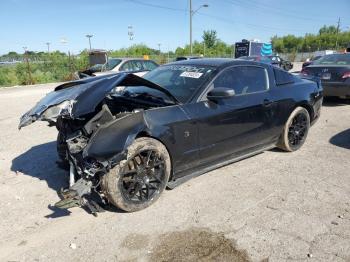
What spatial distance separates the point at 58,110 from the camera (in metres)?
3.61

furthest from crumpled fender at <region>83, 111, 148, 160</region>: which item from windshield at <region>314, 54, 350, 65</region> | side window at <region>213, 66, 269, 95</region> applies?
windshield at <region>314, 54, 350, 65</region>

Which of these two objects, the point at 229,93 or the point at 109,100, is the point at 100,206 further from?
the point at 229,93

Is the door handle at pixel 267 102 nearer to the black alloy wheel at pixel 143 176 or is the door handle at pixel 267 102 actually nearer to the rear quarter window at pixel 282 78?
the rear quarter window at pixel 282 78

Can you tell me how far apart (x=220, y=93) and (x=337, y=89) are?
6.54 metres

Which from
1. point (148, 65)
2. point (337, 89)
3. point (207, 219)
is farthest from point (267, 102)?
point (148, 65)

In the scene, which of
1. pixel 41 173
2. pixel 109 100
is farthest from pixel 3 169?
pixel 109 100

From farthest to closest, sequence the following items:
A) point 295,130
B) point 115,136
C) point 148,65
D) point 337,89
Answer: point 148,65
point 337,89
point 295,130
point 115,136

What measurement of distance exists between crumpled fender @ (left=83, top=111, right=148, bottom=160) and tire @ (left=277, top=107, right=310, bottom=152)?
273 cm

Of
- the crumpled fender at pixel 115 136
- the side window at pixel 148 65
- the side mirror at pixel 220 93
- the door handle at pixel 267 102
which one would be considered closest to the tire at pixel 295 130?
the door handle at pixel 267 102

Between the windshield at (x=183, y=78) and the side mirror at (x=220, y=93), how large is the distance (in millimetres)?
210

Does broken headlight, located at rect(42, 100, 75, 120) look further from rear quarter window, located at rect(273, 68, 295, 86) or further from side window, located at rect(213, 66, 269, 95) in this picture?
rear quarter window, located at rect(273, 68, 295, 86)

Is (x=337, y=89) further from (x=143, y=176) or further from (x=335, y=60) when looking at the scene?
(x=143, y=176)

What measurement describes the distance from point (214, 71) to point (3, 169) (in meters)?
3.47

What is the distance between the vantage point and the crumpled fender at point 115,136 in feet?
11.0
